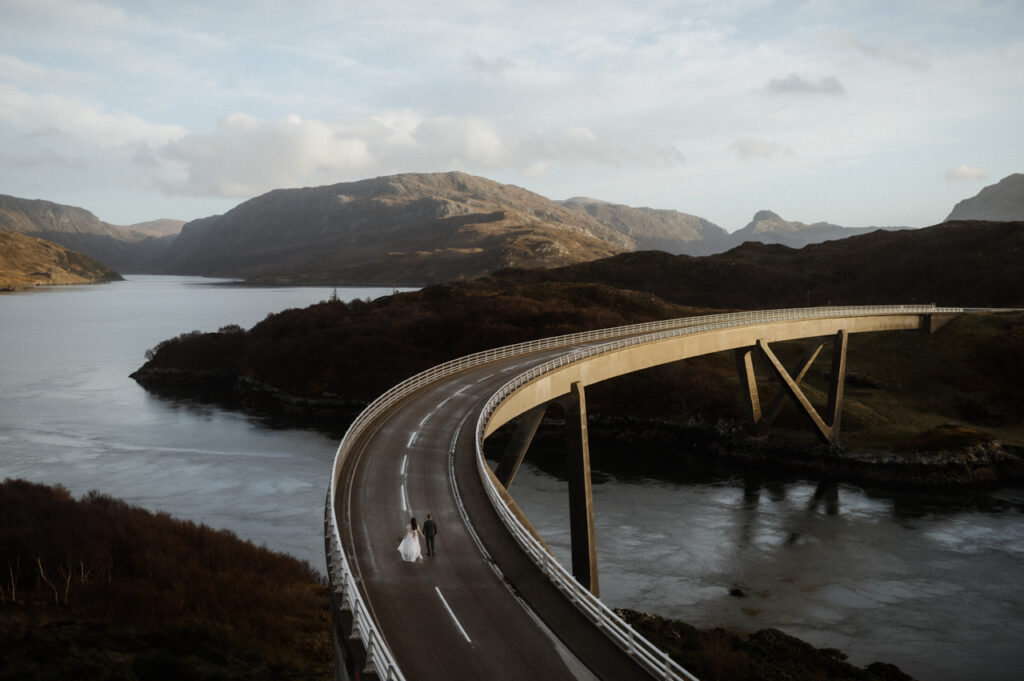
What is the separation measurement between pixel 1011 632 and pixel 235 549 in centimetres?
3905

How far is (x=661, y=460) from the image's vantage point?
209 ft

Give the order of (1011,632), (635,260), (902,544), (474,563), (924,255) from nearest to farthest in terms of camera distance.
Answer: (474,563)
(1011,632)
(902,544)
(924,255)
(635,260)

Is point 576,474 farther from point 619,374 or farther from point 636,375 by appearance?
point 636,375

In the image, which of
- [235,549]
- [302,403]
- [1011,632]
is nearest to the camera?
[1011,632]

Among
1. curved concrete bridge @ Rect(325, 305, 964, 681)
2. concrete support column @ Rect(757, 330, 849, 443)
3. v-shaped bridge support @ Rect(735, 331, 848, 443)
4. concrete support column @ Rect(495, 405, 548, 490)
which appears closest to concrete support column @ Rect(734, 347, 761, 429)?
v-shaped bridge support @ Rect(735, 331, 848, 443)

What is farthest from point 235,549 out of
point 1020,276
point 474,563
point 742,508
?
point 1020,276

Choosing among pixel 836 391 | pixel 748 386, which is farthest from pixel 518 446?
pixel 836 391

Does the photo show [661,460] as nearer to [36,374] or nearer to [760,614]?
[760,614]

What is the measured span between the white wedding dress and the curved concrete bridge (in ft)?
0.92

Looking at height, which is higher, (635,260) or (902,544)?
(635,260)

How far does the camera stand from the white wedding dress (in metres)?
19.7

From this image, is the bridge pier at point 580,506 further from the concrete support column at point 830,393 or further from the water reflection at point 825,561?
the concrete support column at point 830,393

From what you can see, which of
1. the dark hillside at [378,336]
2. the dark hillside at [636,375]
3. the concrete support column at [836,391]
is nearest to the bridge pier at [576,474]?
the dark hillside at [636,375]

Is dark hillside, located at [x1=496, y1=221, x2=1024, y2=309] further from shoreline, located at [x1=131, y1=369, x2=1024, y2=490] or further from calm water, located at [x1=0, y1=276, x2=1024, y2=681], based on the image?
calm water, located at [x1=0, y1=276, x2=1024, y2=681]
